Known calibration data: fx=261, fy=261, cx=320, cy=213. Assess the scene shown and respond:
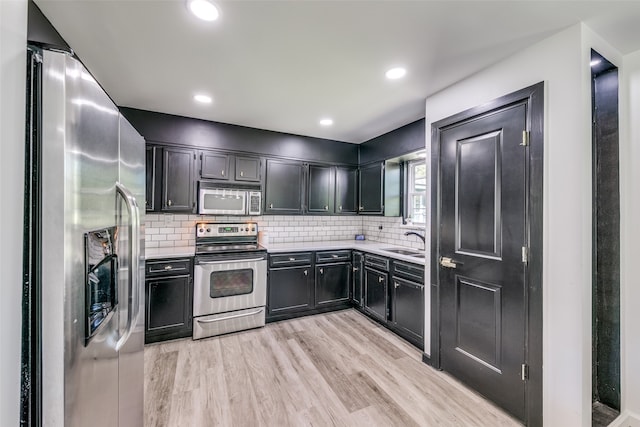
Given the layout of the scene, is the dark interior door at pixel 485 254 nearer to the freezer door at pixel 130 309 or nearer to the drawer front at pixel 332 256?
the drawer front at pixel 332 256

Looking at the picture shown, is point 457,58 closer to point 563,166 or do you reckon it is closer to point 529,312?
point 563,166

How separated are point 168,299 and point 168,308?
95 millimetres

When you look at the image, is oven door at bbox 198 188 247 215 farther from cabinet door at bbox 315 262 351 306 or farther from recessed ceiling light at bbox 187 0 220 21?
recessed ceiling light at bbox 187 0 220 21

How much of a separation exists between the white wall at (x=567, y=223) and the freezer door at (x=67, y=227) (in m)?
Result: 2.26

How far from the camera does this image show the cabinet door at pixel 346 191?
405 centimetres

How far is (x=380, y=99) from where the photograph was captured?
255cm

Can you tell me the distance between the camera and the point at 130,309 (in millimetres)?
1155

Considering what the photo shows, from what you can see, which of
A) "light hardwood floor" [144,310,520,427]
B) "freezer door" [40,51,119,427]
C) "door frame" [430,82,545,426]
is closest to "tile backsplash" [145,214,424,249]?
"light hardwood floor" [144,310,520,427]

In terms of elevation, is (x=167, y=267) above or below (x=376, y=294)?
above

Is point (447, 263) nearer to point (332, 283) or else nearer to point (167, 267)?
point (332, 283)
